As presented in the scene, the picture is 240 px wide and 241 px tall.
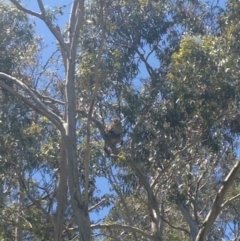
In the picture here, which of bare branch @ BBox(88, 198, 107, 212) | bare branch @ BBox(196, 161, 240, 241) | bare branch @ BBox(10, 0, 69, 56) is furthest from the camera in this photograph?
bare branch @ BBox(88, 198, 107, 212)

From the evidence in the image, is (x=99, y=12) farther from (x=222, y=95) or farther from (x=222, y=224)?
(x=222, y=224)

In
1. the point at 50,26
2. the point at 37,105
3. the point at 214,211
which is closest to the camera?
the point at 214,211

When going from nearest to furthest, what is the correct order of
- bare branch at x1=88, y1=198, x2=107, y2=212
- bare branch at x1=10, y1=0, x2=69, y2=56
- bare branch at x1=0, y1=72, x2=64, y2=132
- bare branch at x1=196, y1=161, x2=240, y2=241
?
bare branch at x1=196, y1=161, x2=240, y2=241, bare branch at x1=0, y1=72, x2=64, y2=132, bare branch at x1=10, y1=0, x2=69, y2=56, bare branch at x1=88, y1=198, x2=107, y2=212

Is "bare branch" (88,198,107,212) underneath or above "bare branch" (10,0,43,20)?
underneath

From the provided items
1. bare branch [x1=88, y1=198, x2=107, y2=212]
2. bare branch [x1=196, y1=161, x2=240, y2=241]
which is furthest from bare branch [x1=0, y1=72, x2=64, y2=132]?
bare branch [x1=88, y1=198, x2=107, y2=212]

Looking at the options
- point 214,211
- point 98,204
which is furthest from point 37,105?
point 214,211

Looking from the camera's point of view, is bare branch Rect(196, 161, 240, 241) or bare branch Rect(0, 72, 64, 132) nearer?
bare branch Rect(196, 161, 240, 241)

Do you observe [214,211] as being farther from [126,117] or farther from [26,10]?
[26,10]

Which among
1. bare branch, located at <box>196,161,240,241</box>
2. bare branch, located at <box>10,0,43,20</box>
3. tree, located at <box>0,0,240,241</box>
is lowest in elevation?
bare branch, located at <box>196,161,240,241</box>

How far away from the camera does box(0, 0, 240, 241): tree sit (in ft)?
42.3

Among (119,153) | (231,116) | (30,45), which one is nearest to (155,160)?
(119,153)

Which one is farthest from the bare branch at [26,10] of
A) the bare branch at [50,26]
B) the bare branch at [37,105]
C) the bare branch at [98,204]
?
the bare branch at [98,204]

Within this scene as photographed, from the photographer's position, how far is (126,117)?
13727 millimetres

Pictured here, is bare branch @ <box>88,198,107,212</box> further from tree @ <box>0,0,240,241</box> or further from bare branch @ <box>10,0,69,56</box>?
bare branch @ <box>10,0,69,56</box>
